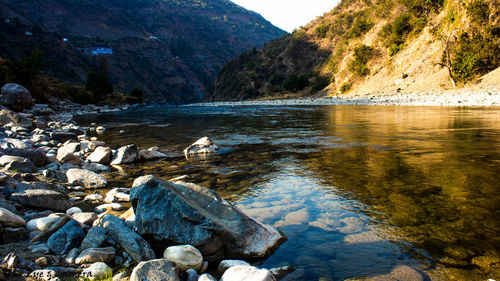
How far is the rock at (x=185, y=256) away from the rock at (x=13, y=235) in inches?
69.1

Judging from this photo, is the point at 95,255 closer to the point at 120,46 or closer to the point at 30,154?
the point at 30,154

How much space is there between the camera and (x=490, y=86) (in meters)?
25.8

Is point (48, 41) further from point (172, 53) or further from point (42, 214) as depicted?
point (42, 214)

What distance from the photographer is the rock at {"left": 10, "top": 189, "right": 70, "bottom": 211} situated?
466cm

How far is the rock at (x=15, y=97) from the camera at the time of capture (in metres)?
24.8

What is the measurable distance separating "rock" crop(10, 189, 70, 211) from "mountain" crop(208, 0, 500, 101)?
3448 cm

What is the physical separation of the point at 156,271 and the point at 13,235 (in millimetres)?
1989

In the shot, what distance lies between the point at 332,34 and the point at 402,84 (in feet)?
134

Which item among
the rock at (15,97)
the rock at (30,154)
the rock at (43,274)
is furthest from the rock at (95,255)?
the rock at (15,97)

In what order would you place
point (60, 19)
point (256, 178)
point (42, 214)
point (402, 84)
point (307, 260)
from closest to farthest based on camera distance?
point (307, 260) < point (42, 214) < point (256, 178) < point (402, 84) < point (60, 19)

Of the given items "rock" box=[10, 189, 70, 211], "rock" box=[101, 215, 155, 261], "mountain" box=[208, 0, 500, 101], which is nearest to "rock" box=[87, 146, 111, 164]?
"rock" box=[10, 189, 70, 211]

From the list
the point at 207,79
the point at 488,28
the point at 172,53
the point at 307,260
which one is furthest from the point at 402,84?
the point at 172,53

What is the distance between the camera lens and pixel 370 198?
200 inches

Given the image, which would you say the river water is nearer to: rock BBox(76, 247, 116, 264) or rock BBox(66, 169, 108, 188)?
rock BBox(66, 169, 108, 188)
